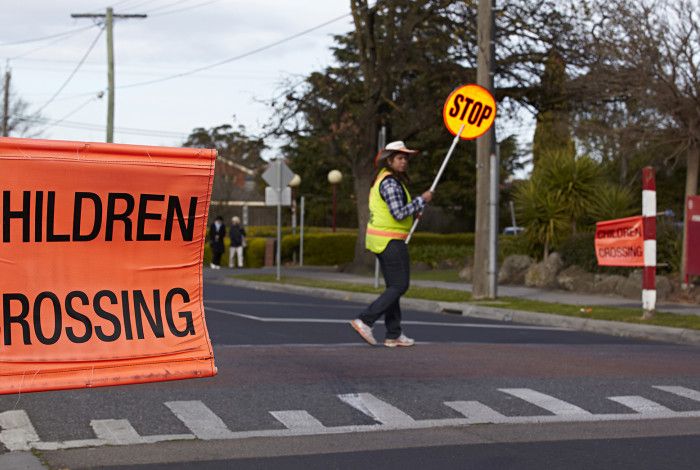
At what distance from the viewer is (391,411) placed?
27.8ft

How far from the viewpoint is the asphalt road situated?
23.1ft

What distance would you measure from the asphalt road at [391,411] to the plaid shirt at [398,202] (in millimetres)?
1251

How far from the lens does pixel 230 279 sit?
2958 cm

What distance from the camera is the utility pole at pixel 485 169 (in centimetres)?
2044

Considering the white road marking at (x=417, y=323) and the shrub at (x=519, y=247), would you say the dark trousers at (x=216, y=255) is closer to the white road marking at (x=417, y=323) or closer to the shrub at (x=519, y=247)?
the shrub at (x=519, y=247)

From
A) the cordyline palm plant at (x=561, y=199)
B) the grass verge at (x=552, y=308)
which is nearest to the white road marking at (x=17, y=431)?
the grass verge at (x=552, y=308)

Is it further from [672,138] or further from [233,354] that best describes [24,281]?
[672,138]

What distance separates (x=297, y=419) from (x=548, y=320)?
9.10m

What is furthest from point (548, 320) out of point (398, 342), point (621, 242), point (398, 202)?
point (398, 202)

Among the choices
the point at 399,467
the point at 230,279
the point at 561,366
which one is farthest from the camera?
the point at 230,279

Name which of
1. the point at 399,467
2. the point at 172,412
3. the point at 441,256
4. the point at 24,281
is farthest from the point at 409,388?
the point at 441,256

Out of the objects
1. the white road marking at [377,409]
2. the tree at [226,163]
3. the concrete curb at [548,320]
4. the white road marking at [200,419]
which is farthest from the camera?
the tree at [226,163]

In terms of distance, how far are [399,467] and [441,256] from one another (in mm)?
31718

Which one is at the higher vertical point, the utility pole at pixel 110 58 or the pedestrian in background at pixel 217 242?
the utility pole at pixel 110 58
